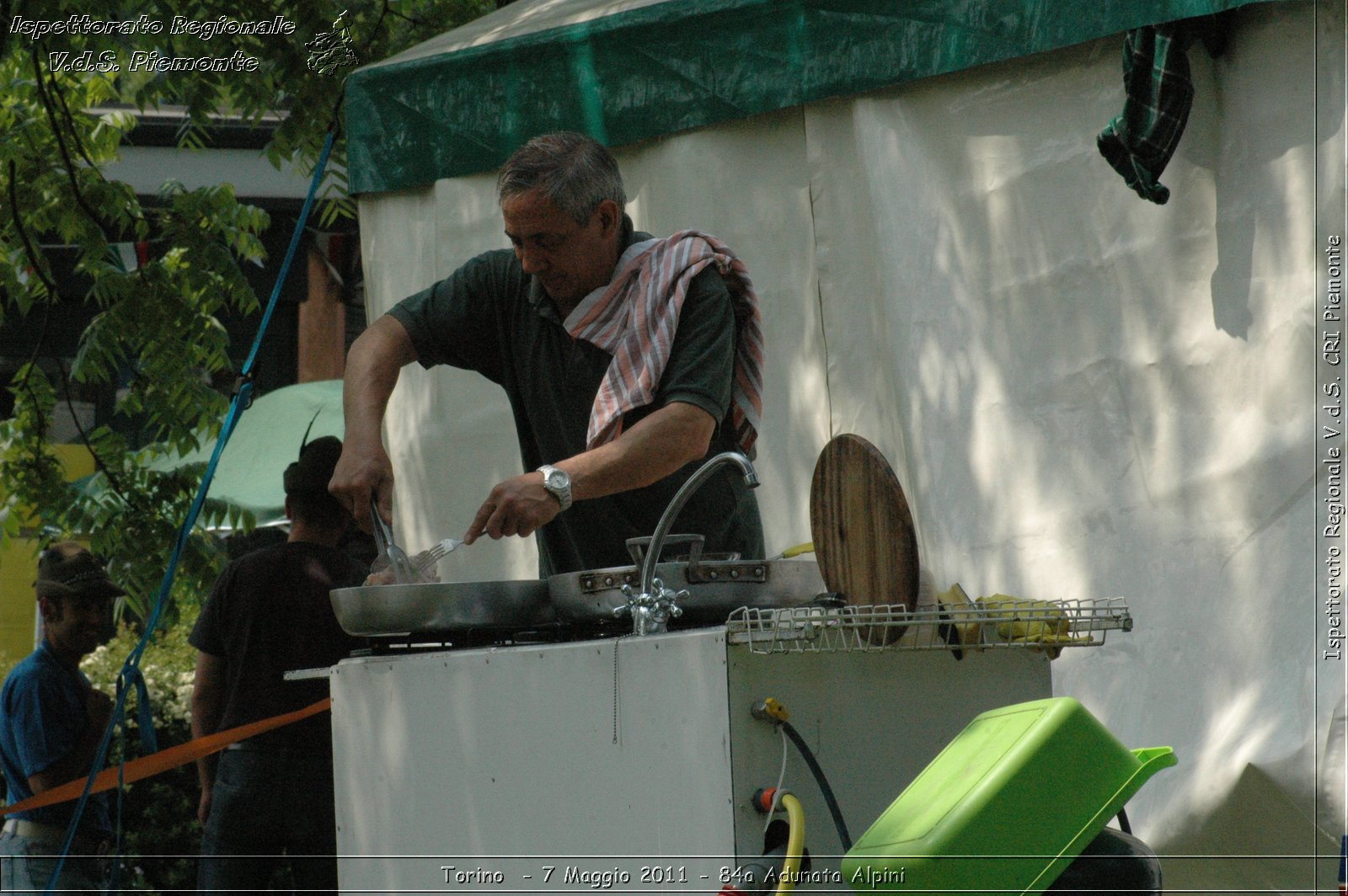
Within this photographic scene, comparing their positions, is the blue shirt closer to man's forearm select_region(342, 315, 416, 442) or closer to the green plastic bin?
man's forearm select_region(342, 315, 416, 442)

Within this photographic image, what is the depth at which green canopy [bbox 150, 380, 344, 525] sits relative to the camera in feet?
25.0

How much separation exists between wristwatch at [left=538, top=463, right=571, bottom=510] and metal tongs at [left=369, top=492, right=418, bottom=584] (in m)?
0.24

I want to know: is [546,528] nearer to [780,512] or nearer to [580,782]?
[580,782]

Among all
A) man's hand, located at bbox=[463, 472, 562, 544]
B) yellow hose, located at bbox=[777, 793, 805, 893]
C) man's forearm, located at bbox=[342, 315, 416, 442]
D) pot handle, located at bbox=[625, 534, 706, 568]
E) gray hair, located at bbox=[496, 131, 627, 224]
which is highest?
gray hair, located at bbox=[496, 131, 627, 224]

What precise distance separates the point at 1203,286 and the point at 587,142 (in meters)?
1.27

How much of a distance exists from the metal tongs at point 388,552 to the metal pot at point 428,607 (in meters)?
0.08

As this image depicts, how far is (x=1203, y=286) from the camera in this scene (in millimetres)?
2979

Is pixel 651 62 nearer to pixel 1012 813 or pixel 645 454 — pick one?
pixel 645 454

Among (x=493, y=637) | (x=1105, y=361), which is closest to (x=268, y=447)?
(x=1105, y=361)

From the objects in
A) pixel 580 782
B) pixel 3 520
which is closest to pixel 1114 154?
pixel 580 782

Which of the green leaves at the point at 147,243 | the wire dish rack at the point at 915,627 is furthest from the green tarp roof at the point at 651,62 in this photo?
the wire dish rack at the point at 915,627

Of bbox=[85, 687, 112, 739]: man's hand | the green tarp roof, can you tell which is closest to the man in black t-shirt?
bbox=[85, 687, 112, 739]: man's hand

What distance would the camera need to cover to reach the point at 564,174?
2480 mm

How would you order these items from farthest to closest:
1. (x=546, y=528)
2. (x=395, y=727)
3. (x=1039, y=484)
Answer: (x=1039, y=484), (x=546, y=528), (x=395, y=727)
